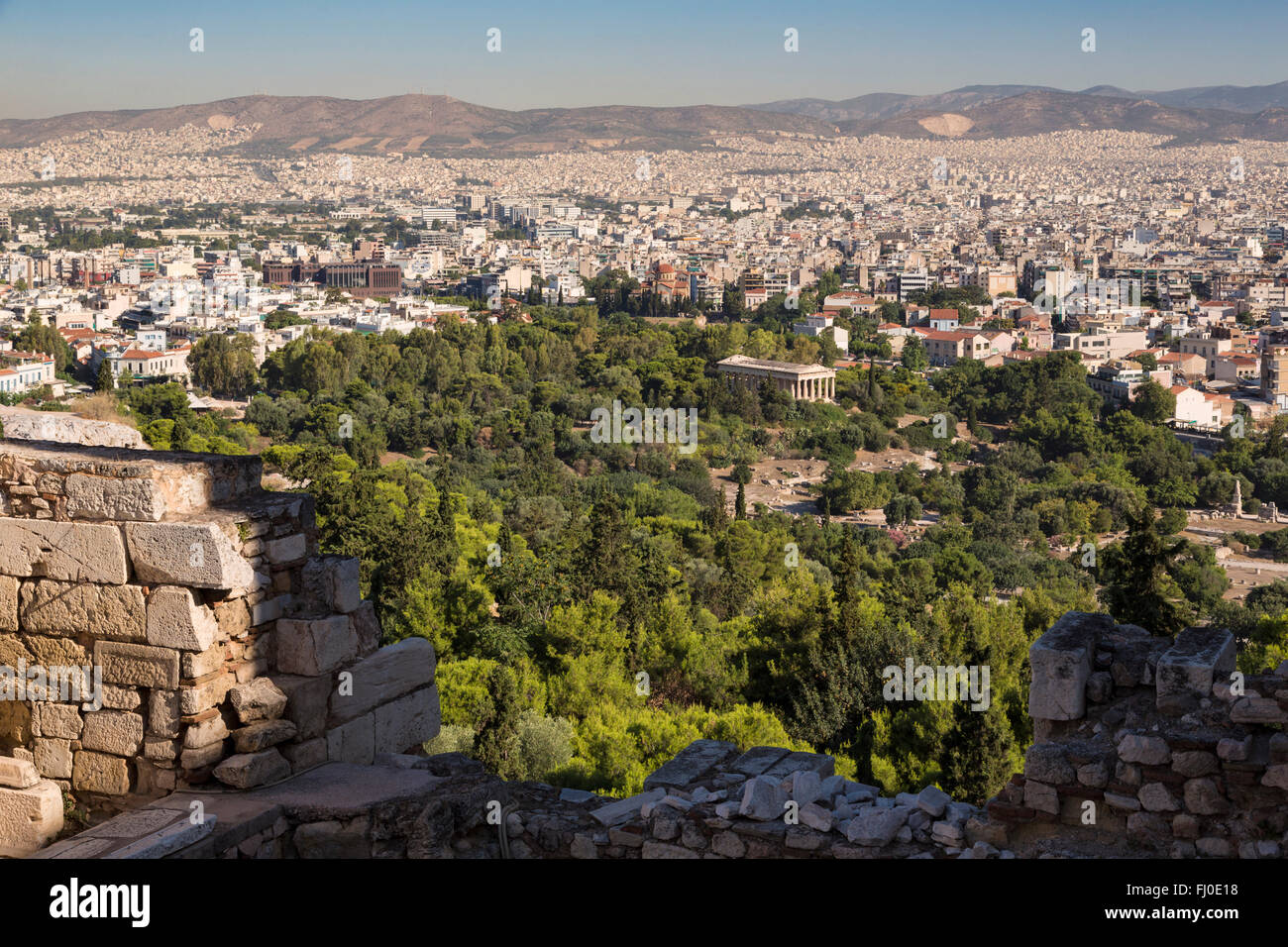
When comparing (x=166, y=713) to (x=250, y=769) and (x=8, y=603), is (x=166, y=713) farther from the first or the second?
(x=8, y=603)

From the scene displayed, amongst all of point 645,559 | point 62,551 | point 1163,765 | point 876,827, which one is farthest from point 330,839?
point 645,559


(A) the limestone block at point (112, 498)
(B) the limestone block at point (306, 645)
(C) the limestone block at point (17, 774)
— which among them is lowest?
(C) the limestone block at point (17, 774)

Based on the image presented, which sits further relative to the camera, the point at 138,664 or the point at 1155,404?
the point at 1155,404

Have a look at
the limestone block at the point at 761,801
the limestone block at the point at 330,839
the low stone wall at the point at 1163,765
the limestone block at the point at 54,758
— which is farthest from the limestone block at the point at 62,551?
the low stone wall at the point at 1163,765
